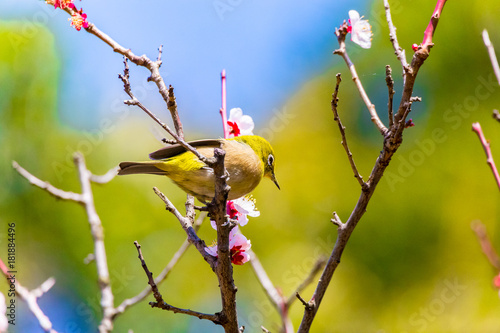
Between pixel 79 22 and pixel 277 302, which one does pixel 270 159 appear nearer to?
pixel 277 302

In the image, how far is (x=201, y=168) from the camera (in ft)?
8.64

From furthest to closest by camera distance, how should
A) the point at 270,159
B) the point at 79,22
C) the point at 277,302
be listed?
the point at 270,159 → the point at 79,22 → the point at 277,302

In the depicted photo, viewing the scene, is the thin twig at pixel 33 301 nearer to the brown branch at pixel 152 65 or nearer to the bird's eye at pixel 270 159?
the brown branch at pixel 152 65

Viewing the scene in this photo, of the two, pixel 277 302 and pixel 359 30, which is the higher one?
pixel 359 30

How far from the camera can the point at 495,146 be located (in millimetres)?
6281

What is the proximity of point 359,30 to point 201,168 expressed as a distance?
1.06m

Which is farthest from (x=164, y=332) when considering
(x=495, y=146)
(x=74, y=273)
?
(x=495, y=146)

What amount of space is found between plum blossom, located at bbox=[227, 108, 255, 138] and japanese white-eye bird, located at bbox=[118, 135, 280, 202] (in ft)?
0.28

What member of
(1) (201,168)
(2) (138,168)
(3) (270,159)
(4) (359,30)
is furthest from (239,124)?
(4) (359,30)

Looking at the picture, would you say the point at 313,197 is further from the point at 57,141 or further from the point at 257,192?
the point at 57,141

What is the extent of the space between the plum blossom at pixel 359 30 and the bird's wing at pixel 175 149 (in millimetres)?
939

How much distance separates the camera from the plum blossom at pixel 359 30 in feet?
7.68

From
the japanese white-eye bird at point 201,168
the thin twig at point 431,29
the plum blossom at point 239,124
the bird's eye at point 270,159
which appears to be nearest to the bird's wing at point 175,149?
the japanese white-eye bird at point 201,168

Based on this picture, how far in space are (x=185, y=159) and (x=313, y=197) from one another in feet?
12.0
